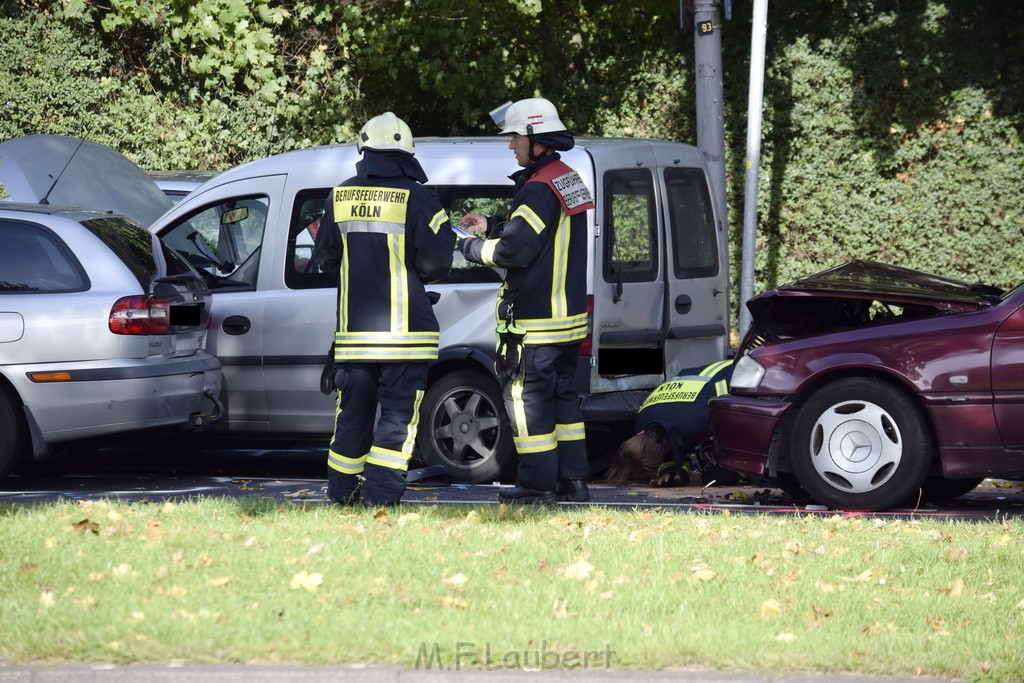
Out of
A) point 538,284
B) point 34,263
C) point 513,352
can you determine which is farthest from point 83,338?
point 538,284

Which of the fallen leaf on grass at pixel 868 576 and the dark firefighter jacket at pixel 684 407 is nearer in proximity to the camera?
the fallen leaf on grass at pixel 868 576

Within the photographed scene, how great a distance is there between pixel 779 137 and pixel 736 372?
7.27 metres

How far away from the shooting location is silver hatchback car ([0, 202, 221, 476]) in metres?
7.60

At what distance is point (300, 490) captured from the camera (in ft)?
25.7

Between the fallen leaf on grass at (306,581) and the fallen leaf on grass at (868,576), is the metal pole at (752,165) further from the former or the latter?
→ the fallen leaf on grass at (306,581)

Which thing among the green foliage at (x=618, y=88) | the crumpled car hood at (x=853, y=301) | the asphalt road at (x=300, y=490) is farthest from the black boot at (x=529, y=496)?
the green foliage at (x=618, y=88)

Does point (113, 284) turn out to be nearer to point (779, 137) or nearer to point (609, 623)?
point (609, 623)

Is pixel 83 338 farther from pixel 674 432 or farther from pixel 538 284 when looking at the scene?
pixel 674 432

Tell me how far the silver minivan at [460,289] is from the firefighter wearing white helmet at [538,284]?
123 centimetres

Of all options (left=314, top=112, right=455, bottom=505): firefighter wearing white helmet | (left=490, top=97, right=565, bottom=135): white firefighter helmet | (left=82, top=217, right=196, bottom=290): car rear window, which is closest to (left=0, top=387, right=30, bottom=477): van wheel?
(left=82, top=217, right=196, bottom=290): car rear window

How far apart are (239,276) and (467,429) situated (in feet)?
5.66

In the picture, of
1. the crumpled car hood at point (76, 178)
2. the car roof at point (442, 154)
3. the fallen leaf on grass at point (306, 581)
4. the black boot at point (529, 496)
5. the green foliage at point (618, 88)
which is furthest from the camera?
the green foliage at point (618, 88)

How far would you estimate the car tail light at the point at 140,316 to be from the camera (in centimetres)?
769

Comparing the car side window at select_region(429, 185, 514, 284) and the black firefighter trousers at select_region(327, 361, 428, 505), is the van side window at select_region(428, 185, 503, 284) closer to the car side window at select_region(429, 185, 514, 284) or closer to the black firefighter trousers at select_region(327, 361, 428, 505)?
the car side window at select_region(429, 185, 514, 284)
